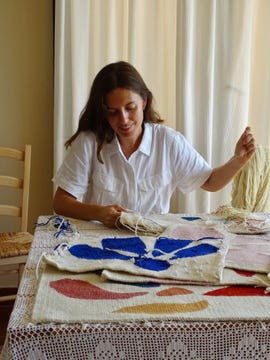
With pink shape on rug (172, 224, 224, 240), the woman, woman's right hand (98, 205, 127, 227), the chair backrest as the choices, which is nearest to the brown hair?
the woman

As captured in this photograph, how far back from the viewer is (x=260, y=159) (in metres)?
1.75

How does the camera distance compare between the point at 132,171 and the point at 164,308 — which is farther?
the point at 132,171

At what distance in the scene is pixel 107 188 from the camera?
60.1 inches

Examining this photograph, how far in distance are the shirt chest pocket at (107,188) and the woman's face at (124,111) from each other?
16 cm

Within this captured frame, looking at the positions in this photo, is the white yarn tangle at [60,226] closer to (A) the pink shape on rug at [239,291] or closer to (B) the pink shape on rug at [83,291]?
(B) the pink shape on rug at [83,291]

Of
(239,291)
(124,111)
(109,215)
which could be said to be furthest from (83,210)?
(239,291)

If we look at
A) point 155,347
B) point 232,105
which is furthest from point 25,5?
point 155,347

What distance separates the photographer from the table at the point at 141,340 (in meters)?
0.65

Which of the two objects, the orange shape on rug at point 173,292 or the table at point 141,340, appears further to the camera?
the orange shape on rug at point 173,292

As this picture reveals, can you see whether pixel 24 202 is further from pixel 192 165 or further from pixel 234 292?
pixel 234 292

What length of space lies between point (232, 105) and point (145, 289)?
143 centimetres

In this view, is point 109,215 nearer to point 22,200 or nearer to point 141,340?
point 141,340

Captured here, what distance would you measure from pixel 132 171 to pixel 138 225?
368 millimetres

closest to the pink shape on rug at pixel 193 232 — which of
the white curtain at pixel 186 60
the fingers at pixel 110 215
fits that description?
the fingers at pixel 110 215
